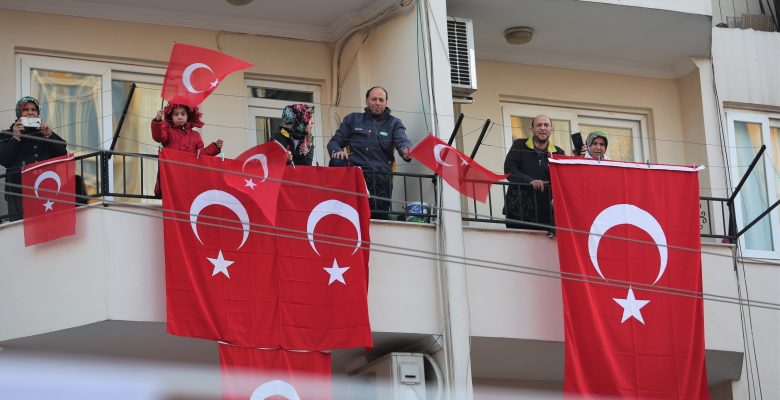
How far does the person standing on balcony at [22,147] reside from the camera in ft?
54.2

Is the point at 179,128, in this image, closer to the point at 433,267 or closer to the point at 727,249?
the point at 433,267

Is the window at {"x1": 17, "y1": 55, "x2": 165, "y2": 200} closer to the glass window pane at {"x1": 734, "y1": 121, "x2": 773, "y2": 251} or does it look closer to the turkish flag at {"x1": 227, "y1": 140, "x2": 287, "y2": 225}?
the turkish flag at {"x1": 227, "y1": 140, "x2": 287, "y2": 225}

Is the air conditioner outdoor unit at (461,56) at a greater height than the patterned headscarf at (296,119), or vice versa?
the air conditioner outdoor unit at (461,56)

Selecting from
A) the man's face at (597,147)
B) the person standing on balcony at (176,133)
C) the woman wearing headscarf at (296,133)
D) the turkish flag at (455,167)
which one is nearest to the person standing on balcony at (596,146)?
the man's face at (597,147)

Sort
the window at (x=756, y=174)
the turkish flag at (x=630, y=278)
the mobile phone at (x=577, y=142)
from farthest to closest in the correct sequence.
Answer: the window at (x=756, y=174) < the mobile phone at (x=577, y=142) < the turkish flag at (x=630, y=278)

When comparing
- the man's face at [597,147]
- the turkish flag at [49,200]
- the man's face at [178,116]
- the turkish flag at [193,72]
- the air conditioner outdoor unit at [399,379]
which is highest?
the turkish flag at [193,72]

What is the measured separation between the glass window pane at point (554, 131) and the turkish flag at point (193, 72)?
4602mm

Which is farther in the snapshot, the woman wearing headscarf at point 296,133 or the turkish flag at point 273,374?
the woman wearing headscarf at point 296,133

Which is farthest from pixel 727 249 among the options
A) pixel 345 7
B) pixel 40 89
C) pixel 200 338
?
pixel 40 89

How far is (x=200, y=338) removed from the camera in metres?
16.0

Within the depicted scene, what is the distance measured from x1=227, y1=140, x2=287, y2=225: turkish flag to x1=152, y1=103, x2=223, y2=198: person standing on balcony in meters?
0.37

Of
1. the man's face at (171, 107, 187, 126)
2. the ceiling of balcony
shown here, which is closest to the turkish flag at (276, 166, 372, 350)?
the man's face at (171, 107, 187, 126)

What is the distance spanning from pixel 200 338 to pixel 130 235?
3.61 ft

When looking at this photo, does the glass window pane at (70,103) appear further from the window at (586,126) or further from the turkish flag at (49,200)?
the window at (586,126)
